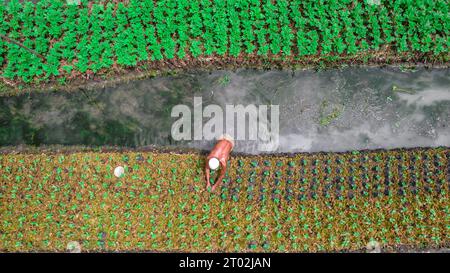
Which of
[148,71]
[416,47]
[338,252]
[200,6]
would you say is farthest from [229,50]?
[338,252]

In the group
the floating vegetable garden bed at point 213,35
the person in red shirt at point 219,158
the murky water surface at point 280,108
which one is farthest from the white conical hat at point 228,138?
the floating vegetable garden bed at point 213,35

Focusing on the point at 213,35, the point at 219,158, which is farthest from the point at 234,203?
the point at 213,35

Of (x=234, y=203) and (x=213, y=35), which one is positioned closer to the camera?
(x=234, y=203)

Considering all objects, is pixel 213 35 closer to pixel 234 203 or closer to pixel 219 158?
pixel 219 158

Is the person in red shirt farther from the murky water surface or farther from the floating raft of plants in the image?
the murky water surface

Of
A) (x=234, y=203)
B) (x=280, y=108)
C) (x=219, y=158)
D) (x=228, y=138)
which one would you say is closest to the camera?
(x=219, y=158)

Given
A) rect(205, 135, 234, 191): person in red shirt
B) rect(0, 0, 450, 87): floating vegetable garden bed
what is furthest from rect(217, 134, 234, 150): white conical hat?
rect(0, 0, 450, 87): floating vegetable garden bed

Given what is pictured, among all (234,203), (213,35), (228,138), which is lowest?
(234,203)
